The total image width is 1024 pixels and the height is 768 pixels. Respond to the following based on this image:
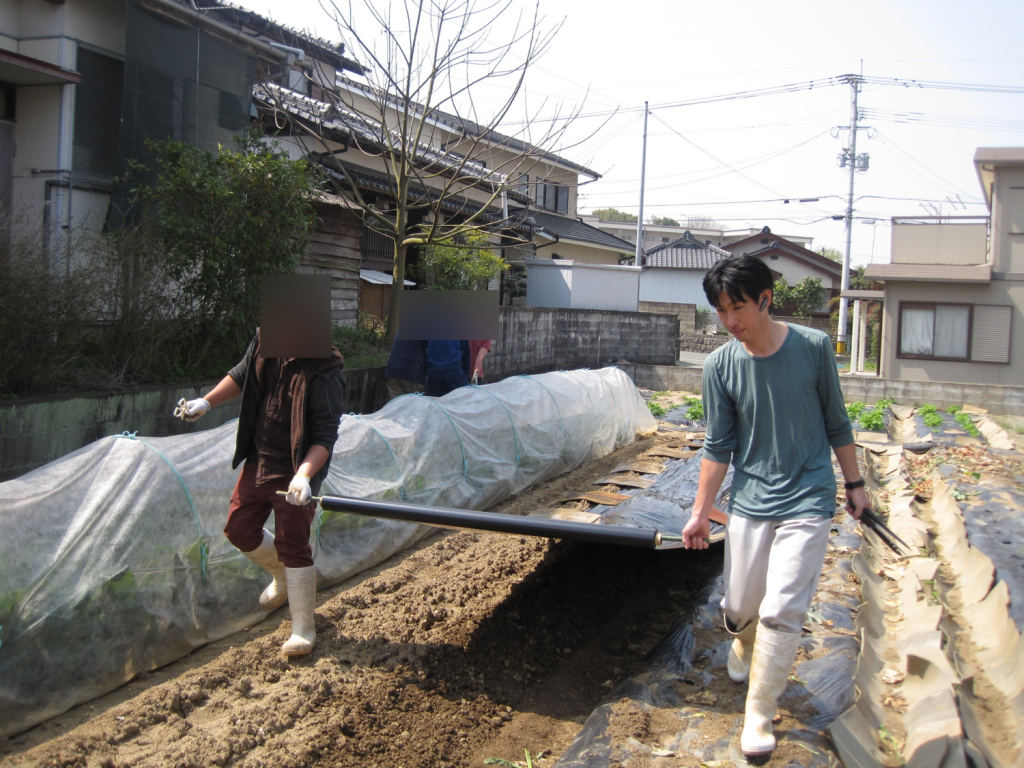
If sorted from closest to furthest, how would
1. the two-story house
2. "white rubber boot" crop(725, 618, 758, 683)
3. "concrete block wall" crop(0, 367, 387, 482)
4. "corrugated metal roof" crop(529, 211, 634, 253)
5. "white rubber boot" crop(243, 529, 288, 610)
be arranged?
1. "white rubber boot" crop(725, 618, 758, 683)
2. "white rubber boot" crop(243, 529, 288, 610)
3. "concrete block wall" crop(0, 367, 387, 482)
4. the two-story house
5. "corrugated metal roof" crop(529, 211, 634, 253)

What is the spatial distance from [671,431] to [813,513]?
8.72m

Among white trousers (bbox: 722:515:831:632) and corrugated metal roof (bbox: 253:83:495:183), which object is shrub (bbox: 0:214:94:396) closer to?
corrugated metal roof (bbox: 253:83:495:183)

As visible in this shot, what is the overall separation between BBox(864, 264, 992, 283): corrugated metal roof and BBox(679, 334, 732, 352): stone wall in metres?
9.07

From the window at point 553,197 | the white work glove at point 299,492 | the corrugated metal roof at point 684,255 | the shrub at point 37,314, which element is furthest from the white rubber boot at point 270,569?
the corrugated metal roof at point 684,255

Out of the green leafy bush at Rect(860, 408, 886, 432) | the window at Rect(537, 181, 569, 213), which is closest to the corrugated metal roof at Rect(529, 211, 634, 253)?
the window at Rect(537, 181, 569, 213)

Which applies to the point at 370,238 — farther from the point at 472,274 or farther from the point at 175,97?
the point at 175,97

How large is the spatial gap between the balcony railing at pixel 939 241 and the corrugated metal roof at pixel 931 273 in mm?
293

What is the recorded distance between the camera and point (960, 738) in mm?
2785

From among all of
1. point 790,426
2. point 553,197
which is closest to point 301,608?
point 790,426

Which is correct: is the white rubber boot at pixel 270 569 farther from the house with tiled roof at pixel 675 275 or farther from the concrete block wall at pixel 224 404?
the house with tiled roof at pixel 675 275

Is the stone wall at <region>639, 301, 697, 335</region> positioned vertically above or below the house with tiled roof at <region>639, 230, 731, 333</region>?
below

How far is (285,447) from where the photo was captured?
11.8 feet

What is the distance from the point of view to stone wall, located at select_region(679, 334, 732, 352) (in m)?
26.5

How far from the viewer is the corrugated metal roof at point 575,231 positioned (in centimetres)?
2239
